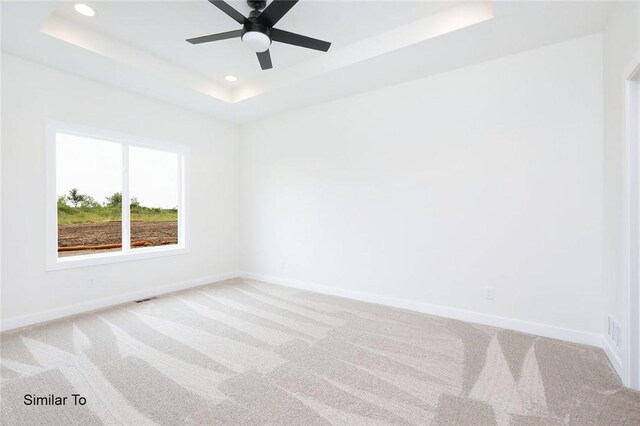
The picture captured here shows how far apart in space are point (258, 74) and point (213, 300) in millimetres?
3010

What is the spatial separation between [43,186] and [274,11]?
10.0 ft

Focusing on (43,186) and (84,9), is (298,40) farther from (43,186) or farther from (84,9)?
(43,186)

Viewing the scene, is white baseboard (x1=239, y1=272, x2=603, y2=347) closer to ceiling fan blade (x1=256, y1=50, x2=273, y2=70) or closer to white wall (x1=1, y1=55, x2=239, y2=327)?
white wall (x1=1, y1=55, x2=239, y2=327)

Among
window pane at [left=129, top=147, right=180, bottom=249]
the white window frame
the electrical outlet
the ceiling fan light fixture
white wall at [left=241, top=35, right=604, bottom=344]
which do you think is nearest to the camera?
the ceiling fan light fixture

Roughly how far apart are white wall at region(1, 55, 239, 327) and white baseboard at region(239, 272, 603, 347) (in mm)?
1904

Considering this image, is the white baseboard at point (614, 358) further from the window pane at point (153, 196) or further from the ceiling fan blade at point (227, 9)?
the window pane at point (153, 196)

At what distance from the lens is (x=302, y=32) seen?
3.14 metres

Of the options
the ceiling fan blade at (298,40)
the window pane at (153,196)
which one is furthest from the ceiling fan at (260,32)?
the window pane at (153,196)

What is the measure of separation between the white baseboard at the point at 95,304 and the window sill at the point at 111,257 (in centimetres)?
44

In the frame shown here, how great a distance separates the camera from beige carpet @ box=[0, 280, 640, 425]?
1.84 meters

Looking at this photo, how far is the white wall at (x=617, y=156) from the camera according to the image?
213 centimetres

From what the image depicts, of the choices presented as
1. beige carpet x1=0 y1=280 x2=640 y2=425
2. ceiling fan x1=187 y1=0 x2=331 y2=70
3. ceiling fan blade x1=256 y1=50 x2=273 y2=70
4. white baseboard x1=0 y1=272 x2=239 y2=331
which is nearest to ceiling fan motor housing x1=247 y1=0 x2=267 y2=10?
ceiling fan x1=187 y1=0 x2=331 y2=70

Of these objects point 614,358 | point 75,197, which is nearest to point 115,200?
point 75,197

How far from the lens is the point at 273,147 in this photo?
5035mm
